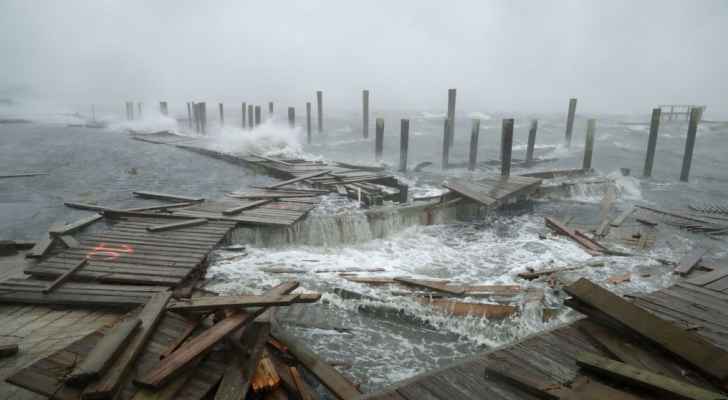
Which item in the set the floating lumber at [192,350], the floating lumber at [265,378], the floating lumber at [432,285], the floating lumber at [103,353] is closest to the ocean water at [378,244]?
the floating lumber at [432,285]

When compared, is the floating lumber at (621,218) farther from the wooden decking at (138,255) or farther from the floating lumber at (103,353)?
the floating lumber at (103,353)

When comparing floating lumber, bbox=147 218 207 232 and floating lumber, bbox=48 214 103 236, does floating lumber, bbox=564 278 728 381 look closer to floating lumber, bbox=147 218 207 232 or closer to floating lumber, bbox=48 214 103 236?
floating lumber, bbox=147 218 207 232

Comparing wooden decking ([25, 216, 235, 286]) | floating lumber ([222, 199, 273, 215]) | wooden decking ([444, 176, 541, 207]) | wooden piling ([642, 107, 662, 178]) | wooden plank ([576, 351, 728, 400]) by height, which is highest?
wooden piling ([642, 107, 662, 178])

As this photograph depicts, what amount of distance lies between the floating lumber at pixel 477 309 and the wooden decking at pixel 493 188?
659 cm

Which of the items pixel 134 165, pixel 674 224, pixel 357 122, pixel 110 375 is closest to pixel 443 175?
pixel 674 224

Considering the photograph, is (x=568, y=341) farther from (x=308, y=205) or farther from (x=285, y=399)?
(x=308, y=205)

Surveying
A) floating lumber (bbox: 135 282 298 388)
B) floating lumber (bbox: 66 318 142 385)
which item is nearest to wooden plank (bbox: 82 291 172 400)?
floating lumber (bbox: 66 318 142 385)

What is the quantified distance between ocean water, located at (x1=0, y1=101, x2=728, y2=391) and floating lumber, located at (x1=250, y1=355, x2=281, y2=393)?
1.64 m

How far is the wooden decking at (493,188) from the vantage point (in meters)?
14.6

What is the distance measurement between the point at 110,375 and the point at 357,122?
52.9 metres

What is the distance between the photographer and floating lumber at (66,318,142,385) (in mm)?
→ 4055

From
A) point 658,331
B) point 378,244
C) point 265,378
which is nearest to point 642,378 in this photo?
point 658,331

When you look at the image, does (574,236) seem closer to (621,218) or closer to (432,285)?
(621,218)

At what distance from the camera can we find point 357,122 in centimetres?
5562
